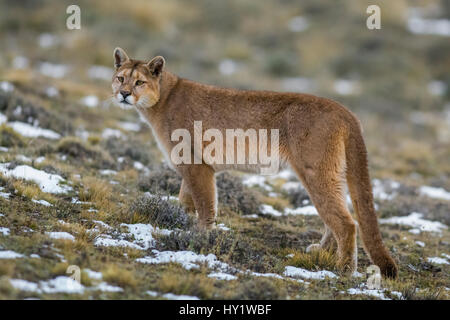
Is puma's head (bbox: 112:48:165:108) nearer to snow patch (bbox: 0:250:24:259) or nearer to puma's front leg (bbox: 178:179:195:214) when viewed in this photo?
puma's front leg (bbox: 178:179:195:214)

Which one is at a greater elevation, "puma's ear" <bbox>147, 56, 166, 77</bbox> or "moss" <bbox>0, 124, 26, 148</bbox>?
"puma's ear" <bbox>147, 56, 166, 77</bbox>

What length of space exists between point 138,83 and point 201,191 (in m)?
1.81

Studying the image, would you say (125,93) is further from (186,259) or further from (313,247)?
(313,247)

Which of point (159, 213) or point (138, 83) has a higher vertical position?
point (138, 83)

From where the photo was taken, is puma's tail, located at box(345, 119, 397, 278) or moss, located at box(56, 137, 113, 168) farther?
moss, located at box(56, 137, 113, 168)

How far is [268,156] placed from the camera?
6754 millimetres

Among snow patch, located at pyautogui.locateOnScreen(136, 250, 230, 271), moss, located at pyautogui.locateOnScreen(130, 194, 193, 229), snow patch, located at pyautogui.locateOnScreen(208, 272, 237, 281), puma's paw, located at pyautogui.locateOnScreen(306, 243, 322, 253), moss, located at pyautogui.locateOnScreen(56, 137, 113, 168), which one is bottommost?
snow patch, located at pyautogui.locateOnScreen(208, 272, 237, 281)

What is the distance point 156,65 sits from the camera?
7.34m

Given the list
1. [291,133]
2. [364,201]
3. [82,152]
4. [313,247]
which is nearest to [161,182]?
[82,152]

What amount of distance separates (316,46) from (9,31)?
48.8 feet

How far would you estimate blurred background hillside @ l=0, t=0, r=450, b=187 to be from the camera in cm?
1675

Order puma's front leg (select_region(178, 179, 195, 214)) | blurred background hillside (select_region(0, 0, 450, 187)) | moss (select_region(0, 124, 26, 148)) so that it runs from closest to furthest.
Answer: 1. puma's front leg (select_region(178, 179, 195, 214))
2. moss (select_region(0, 124, 26, 148))
3. blurred background hillside (select_region(0, 0, 450, 187))

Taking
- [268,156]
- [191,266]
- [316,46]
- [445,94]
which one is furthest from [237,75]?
[191,266]

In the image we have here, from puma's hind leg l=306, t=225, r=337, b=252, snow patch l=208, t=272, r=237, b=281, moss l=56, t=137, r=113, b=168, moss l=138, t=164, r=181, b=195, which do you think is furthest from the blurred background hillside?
snow patch l=208, t=272, r=237, b=281
